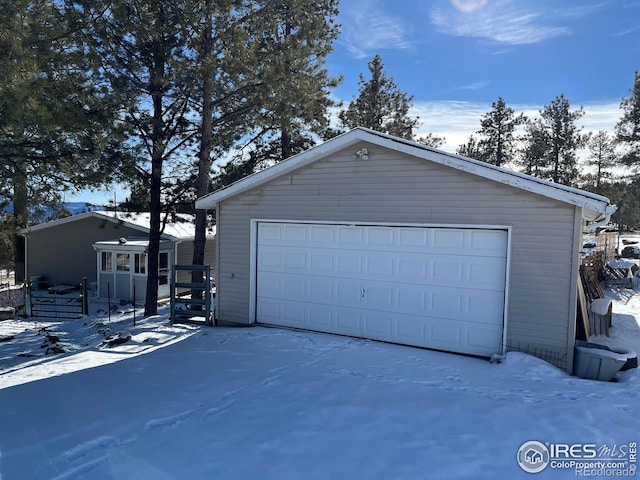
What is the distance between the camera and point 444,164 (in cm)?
696

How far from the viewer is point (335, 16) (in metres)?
15.8

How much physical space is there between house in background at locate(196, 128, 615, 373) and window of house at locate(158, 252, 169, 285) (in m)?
8.16

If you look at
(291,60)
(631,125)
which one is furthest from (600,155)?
(291,60)

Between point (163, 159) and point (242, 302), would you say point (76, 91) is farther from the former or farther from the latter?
point (242, 302)

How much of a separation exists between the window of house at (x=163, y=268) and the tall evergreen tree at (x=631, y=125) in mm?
23254

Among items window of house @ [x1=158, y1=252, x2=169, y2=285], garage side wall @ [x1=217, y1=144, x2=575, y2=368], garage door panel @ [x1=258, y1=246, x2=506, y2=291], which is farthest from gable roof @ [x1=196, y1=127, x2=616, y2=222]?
window of house @ [x1=158, y1=252, x2=169, y2=285]

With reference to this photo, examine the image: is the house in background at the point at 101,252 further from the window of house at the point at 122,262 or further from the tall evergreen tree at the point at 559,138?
the tall evergreen tree at the point at 559,138

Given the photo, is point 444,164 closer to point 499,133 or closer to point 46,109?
point 46,109

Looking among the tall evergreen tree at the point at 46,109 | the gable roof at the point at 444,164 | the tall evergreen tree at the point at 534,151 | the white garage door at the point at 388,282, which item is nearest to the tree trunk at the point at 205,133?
the tall evergreen tree at the point at 46,109

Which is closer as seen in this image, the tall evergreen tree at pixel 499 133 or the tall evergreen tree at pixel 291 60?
the tall evergreen tree at pixel 291 60

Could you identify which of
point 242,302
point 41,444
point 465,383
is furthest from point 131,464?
point 242,302

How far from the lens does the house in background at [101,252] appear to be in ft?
54.9

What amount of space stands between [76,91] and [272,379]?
7.82 m

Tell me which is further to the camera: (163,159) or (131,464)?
(163,159)
